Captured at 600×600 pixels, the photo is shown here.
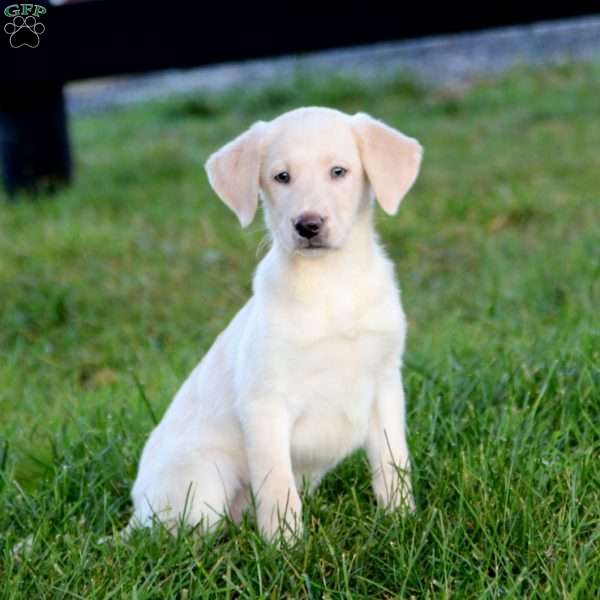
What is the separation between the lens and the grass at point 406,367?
2.58 metres

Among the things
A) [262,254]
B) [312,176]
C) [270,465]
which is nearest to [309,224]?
[312,176]

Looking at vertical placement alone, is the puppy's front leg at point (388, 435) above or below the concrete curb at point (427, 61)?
above

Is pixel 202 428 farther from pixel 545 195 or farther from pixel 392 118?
pixel 392 118

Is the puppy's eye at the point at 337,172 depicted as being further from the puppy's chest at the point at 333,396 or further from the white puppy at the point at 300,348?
the puppy's chest at the point at 333,396

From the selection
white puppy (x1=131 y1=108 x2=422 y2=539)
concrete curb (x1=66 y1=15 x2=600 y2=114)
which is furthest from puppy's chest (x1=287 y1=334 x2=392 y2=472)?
concrete curb (x1=66 y1=15 x2=600 y2=114)

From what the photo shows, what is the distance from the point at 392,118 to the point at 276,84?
1.93m

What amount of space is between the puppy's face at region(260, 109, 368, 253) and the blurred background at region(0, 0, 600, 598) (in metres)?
0.68

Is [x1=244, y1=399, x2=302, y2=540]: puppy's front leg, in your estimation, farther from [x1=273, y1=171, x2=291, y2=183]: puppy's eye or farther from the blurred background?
[x1=273, y1=171, x2=291, y2=183]: puppy's eye

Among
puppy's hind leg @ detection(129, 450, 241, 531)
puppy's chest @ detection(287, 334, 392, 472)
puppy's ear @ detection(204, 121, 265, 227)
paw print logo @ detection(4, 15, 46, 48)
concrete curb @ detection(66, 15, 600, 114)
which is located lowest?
concrete curb @ detection(66, 15, 600, 114)

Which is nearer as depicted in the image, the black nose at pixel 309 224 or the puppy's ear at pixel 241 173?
the black nose at pixel 309 224

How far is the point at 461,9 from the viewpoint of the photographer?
7.23 metres

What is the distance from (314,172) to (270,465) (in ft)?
2.32

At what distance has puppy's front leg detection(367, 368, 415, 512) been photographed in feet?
9.45

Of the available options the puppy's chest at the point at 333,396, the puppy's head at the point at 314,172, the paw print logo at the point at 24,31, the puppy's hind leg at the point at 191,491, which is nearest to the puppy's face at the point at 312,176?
the puppy's head at the point at 314,172
